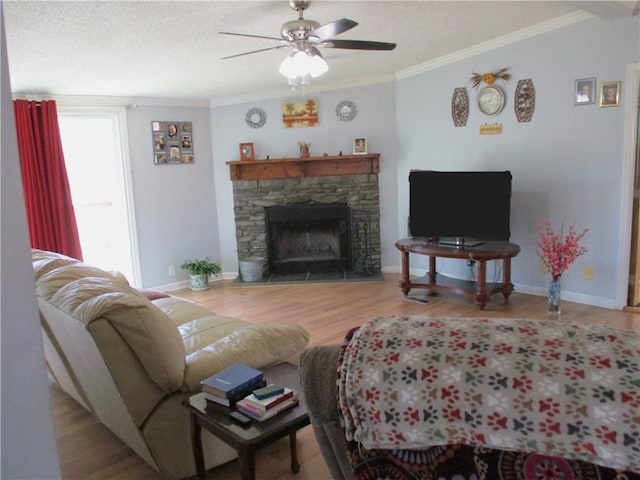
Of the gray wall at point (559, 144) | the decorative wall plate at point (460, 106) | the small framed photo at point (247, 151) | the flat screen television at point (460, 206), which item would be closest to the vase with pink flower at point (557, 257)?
the gray wall at point (559, 144)

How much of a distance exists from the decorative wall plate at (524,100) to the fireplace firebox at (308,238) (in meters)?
2.23

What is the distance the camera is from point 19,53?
3500 mm

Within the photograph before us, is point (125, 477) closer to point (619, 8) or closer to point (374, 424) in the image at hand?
point (374, 424)

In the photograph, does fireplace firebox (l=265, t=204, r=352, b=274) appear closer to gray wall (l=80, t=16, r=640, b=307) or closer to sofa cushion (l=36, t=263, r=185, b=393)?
gray wall (l=80, t=16, r=640, b=307)

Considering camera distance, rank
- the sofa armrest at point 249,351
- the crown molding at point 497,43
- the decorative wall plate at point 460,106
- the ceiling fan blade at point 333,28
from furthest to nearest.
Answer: the decorative wall plate at point 460,106 < the crown molding at point 497,43 < the ceiling fan blade at point 333,28 < the sofa armrest at point 249,351

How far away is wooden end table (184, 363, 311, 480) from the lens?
1580 mm

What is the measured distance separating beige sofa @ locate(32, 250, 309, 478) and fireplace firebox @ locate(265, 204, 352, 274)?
361cm

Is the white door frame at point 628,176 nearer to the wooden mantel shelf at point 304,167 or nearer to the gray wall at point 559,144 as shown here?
the gray wall at point 559,144

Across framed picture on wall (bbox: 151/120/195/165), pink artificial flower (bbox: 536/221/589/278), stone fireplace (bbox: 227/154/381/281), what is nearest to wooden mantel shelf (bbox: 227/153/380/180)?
stone fireplace (bbox: 227/154/381/281)

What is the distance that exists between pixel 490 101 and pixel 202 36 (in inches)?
113

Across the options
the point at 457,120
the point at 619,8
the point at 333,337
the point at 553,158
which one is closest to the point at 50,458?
the point at 333,337

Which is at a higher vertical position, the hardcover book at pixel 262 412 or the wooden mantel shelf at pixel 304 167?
the wooden mantel shelf at pixel 304 167

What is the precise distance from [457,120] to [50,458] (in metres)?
4.97

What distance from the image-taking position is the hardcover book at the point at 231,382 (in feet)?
5.81
